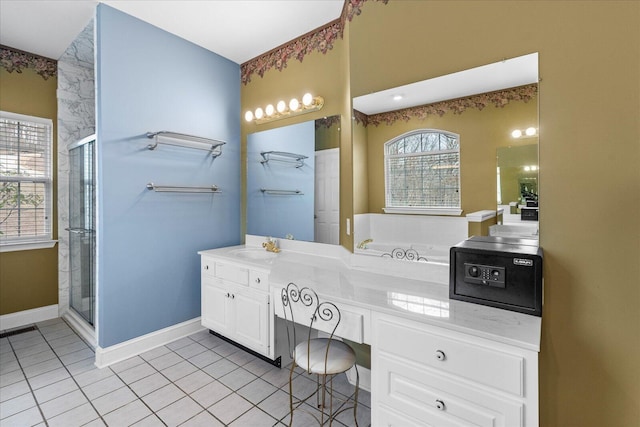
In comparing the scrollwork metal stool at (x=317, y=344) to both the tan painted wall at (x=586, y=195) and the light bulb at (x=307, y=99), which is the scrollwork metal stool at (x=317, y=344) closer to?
the tan painted wall at (x=586, y=195)

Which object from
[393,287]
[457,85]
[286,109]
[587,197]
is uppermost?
[286,109]

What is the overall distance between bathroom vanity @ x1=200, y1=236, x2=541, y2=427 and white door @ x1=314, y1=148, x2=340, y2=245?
1.54ft

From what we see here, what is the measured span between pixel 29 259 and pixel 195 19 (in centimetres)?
293

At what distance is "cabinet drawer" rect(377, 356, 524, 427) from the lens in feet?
3.42

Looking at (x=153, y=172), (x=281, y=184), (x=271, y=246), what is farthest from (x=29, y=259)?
(x=281, y=184)

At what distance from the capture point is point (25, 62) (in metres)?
3.00

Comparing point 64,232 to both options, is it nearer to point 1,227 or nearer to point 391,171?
point 1,227

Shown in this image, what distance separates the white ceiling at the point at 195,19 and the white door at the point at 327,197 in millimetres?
1079

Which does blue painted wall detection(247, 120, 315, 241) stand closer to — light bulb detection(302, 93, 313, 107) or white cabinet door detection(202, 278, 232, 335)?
light bulb detection(302, 93, 313, 107)

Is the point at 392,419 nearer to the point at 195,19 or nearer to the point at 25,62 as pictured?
the point at 195,19

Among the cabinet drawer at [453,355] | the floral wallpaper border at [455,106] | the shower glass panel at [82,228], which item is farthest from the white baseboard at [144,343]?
the floral wallpaper border at [455,106]

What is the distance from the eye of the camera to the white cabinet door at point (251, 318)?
87.1 inches

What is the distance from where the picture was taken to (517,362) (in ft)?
3.31

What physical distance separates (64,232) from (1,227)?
1.56 ft
